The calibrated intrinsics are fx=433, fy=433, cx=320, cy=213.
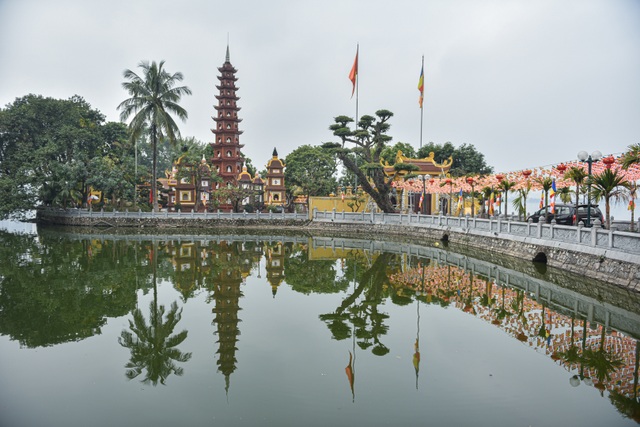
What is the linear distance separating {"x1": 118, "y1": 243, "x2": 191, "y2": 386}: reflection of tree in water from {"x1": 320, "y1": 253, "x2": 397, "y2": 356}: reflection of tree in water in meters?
2.81

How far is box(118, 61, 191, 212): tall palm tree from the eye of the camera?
3173cm

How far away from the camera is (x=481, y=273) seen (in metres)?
14.7

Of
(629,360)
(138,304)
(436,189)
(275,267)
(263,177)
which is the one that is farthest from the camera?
(263,177)

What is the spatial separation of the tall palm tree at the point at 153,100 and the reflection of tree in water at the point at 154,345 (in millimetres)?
25201

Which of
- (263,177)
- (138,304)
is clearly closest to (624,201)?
(138,304)

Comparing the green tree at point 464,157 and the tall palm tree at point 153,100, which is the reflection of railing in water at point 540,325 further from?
the green tree at point 464,157

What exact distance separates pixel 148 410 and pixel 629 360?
23.1ft

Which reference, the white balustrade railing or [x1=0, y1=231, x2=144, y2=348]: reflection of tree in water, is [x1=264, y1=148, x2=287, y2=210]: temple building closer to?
the white balustrade railing

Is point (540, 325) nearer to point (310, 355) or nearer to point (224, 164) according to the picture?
point (310, 355)

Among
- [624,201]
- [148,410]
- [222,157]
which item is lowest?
[148,410]

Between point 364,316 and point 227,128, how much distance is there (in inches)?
1375

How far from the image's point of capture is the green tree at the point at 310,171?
38.3 metres

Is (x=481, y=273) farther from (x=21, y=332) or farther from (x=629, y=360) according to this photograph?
(x=21, y=332)

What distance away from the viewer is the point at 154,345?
24.3 feet
